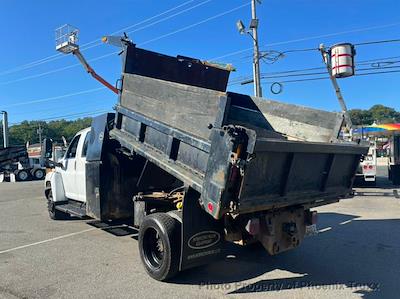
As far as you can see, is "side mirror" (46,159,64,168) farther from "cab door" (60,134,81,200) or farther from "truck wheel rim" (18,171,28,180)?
"truck wheel rim" (18,171,28,180)

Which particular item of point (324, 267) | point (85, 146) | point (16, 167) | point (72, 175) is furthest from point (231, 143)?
point (16, 167)

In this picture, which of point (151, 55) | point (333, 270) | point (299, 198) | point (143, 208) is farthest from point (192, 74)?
point (333, 270)

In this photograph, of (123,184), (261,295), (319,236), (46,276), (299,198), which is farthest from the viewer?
(319,236)

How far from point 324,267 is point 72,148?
6.06m

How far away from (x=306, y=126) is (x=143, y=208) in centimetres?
285

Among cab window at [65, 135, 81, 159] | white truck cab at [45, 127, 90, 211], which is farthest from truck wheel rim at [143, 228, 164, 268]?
cab window at [65, 135, 81, 159]

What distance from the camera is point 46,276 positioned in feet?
19.1

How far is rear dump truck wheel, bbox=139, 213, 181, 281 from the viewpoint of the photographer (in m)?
5.36

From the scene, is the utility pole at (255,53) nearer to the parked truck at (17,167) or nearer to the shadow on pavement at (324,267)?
the shadow on pavement at (324,267)

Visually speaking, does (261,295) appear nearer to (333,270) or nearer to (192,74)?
(333,270)

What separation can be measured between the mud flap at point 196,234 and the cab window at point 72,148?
4723 mm

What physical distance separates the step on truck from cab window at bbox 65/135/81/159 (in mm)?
1640

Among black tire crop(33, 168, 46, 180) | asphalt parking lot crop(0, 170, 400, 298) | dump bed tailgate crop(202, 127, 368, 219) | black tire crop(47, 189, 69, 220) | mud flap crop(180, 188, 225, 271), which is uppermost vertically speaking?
dump bed tailgate crop(202, 127, 368, 219)

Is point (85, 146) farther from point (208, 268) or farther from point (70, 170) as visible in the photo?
point (208, 268)
